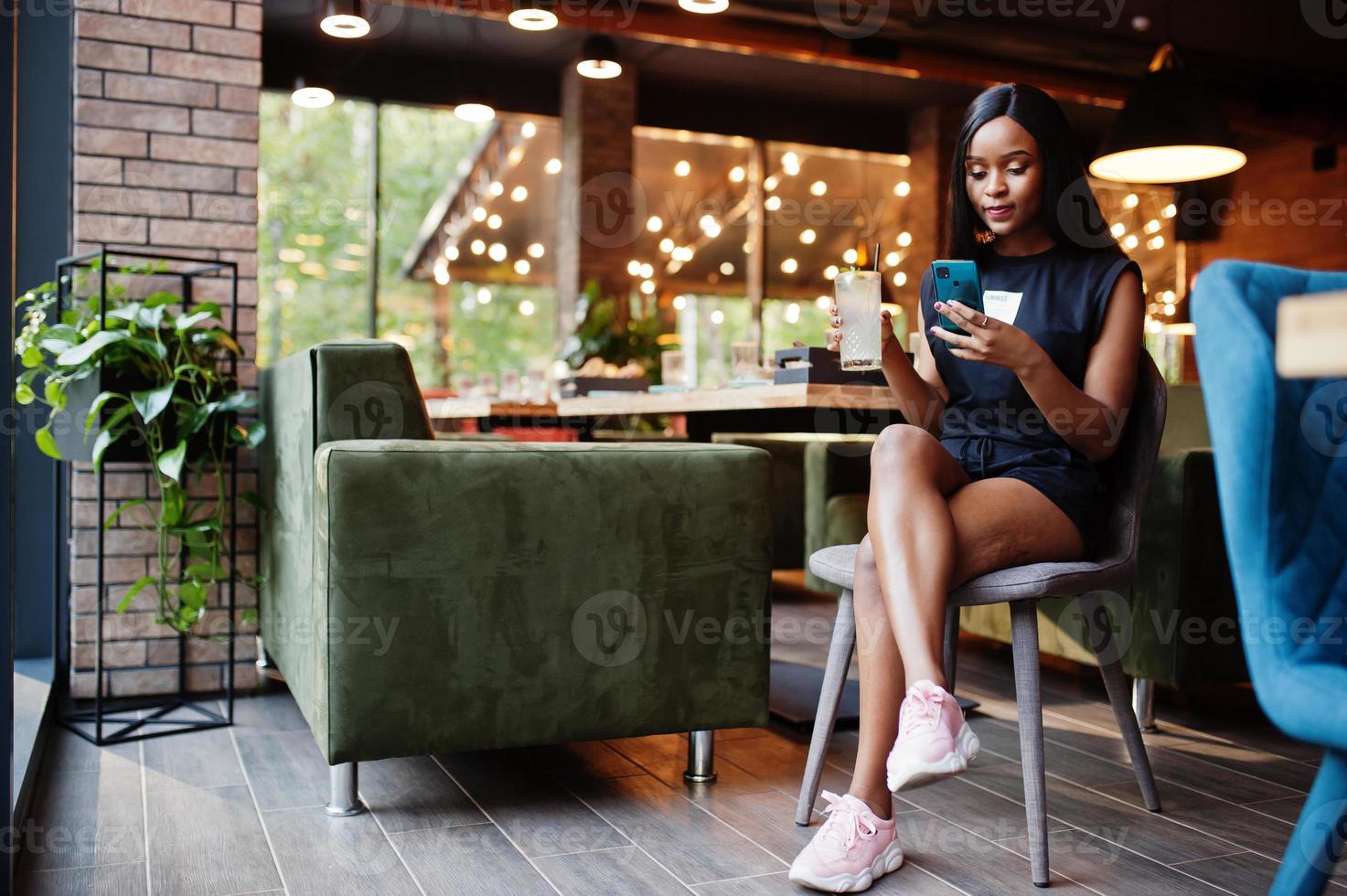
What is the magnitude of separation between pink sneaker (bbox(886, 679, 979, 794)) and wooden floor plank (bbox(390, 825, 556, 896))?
0.54m

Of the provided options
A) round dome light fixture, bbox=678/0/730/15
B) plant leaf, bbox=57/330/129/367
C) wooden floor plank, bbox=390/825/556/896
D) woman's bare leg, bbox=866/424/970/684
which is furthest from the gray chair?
round dome light fixture, bbox=678/0/730/15

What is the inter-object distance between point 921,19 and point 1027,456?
16.6ft

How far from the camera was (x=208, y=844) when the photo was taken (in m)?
1.83

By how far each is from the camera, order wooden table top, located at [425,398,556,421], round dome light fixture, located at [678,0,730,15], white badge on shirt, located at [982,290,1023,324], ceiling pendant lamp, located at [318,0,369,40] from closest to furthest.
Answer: white badge on shirt, located at [982,290,1023,324], wooden table top, located at [425,398,556,421], round dome light fixture, located at [678,0,730,15], ceiling pendant lamp, located at [318,0,369,40]

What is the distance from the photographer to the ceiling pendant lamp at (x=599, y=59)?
5.91 m

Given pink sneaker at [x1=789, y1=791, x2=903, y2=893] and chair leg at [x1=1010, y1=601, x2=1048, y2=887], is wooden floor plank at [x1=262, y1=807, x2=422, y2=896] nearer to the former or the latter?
pink sneaker at [x1=789, y1=791, x2=903, y2=893]

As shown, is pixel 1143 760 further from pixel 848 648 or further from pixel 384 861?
pixel 384 861

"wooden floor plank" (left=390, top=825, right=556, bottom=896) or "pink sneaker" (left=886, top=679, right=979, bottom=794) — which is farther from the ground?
"pink sneaker" (left=886, top=679, right=979, bottom=794)

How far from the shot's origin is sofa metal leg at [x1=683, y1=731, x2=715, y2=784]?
2.19m

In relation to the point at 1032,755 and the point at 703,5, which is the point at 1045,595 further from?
the point at 703,5

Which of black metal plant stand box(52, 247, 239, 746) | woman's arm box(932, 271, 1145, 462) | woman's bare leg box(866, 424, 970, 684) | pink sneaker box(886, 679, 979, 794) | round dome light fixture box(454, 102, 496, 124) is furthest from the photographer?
round dome light fixture box(454, 102, 496, 124)

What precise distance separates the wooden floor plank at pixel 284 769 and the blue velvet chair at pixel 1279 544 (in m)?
1.62

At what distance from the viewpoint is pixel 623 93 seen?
25.6 feet

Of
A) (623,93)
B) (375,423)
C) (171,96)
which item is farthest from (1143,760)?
(623,93)
